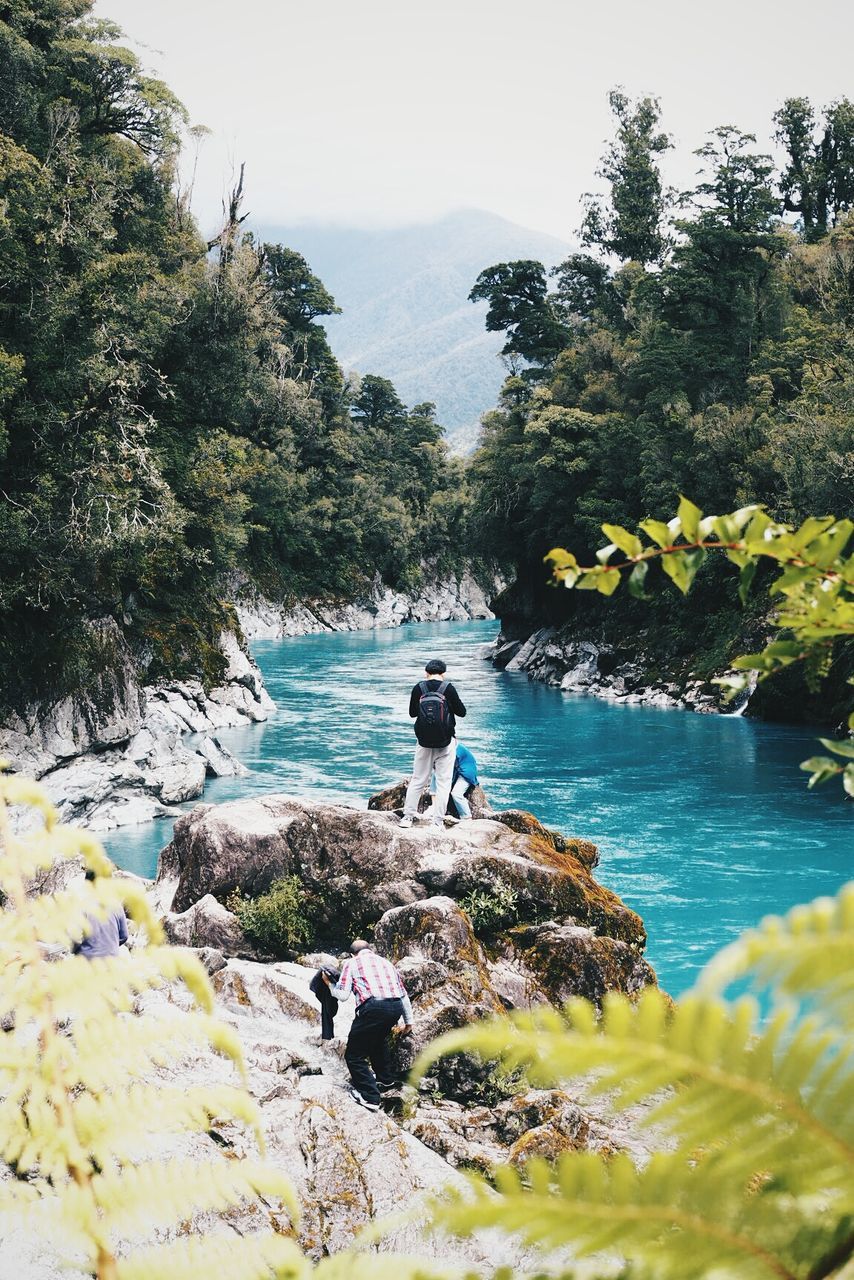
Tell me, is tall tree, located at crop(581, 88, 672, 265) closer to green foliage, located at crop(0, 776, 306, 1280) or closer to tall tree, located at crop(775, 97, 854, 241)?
tall tree, located at crop(775, 97, 854, 241)

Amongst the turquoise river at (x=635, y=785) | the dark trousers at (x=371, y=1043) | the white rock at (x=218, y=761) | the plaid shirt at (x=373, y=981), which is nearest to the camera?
the dark trousers at (x=371, y=1043)

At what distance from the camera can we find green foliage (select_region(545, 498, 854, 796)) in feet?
4.83

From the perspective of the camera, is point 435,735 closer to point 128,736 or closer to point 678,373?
point 128,736

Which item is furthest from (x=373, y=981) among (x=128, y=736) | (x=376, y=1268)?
(x=128, y=736)

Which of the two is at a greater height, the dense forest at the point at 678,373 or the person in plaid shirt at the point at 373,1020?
the dense forest at the point at 678,373

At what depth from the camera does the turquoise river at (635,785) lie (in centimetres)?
1631

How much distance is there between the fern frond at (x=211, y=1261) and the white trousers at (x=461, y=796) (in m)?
11.9

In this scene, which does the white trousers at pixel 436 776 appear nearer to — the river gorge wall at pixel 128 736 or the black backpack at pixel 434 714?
the black backpack at pixel 434 714

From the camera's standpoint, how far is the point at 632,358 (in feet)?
147

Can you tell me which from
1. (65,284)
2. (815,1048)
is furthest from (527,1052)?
(65,284)

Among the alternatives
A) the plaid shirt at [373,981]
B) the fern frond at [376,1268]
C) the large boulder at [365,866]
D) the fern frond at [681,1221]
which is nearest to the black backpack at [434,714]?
the large boulder at [365,866]

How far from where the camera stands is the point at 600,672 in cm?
4234

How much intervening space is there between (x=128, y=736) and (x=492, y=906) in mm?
15943

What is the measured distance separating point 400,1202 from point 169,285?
25975 mm
